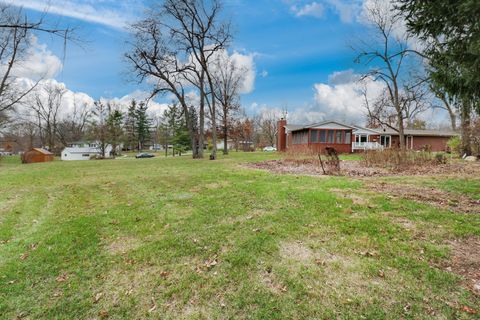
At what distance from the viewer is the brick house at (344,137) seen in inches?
1067

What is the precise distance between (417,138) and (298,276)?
129 ft

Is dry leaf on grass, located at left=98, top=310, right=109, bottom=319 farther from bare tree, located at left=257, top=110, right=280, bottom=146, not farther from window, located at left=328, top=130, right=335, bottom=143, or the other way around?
bare tree, located at left=257, top=110, right=280, bottom=146

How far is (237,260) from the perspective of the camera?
11.3ft

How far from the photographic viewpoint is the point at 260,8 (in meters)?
11.1

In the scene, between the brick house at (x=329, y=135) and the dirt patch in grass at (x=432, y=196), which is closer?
the dirt patch in grass at (x=432, y=196)

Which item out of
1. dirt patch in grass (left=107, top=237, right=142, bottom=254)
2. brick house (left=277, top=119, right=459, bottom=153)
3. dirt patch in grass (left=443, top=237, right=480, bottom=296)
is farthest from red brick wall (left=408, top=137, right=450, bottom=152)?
dirt patch in grass (left=107, top=237, right=142, bottom=254)

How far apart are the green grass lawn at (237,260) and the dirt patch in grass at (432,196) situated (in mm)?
448

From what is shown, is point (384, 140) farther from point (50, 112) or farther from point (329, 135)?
point (50, 112)

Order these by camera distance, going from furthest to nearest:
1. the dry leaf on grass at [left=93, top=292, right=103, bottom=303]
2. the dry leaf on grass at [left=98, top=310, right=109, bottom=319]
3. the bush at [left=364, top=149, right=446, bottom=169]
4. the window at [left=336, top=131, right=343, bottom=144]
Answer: the window at [left=336, top=131, right=343, bottom=144] → the bush at [left=364, top=149, right=446, bottom=169] → the dry leaf on grass at [left=93, top=292, right=103, bottom=303] → the dry leaf on grass at [left=98, top=310, right=109, bottom=319]

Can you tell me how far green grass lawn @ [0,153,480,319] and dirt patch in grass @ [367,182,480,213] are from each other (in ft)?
1.47

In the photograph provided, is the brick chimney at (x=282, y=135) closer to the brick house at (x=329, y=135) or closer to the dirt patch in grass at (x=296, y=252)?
the brick house at (x=329, y=135)

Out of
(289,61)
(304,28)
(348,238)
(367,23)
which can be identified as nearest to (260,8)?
(304,28)

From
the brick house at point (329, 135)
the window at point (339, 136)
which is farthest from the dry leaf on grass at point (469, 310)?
the window at point (339, 136)

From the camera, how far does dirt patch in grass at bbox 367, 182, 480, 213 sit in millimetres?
5207
